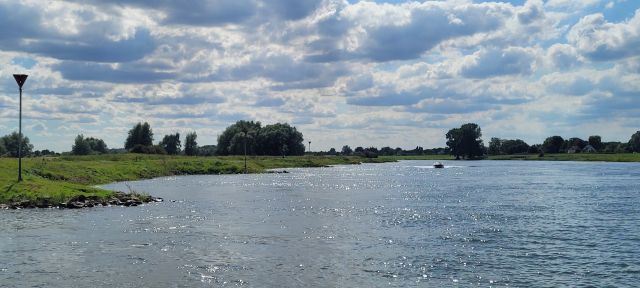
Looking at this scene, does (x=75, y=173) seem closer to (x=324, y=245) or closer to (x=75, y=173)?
(x=75, y=173)

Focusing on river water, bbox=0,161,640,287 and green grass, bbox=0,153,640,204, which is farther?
green grass, bbox=0,153,640,204

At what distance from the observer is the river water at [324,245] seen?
29219 mm

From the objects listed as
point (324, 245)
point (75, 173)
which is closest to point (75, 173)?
point (75, 173)

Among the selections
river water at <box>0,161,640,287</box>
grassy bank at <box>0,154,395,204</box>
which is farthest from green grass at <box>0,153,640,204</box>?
river water at <box>0,161,640,287</box>

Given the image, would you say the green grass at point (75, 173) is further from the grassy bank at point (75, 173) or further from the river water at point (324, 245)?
the river water at point (324, 245)

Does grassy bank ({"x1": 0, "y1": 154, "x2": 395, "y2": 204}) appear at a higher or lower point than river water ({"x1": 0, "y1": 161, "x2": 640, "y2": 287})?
higher

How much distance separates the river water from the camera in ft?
95.9

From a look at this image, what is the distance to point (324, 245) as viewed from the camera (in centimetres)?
3925

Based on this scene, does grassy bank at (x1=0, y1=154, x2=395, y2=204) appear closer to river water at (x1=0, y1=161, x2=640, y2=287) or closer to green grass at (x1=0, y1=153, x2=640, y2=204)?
green grass at (x1=0, y1=153, x2=640, y2=204)

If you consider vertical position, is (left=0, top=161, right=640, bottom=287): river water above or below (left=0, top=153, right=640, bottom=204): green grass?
below

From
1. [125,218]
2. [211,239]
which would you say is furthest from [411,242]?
[125,218]

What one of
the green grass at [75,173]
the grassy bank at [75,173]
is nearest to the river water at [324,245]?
the grassy bank at [75,173]

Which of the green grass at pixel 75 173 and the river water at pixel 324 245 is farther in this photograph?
the green grass at pixel 75 173

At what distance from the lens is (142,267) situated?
31.5m
